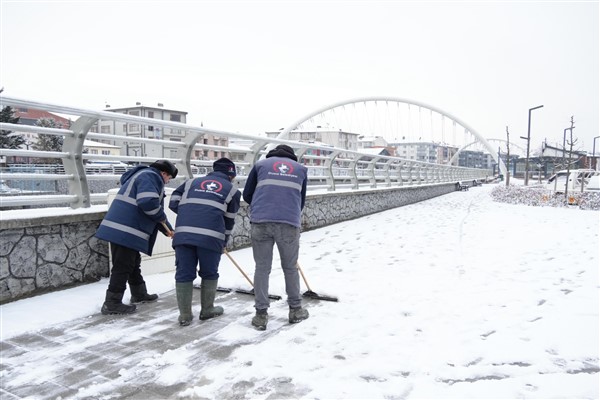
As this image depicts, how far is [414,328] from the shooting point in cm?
397

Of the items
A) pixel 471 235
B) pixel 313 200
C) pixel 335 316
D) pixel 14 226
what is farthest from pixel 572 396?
pixel 313 200

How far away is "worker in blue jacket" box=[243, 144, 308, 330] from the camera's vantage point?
405cm

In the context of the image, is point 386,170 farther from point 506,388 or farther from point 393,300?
point 506,388

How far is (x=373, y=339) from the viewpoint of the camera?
3.71m

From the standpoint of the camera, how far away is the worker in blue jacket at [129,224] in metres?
4.19

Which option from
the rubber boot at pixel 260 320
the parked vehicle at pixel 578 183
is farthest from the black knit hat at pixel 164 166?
the parked vehicle at pixel 578 183

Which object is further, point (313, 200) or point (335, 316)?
point (313, 200)

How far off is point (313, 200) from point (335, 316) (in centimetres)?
609

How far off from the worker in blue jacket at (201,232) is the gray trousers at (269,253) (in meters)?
0.33

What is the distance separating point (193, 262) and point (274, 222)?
82cm

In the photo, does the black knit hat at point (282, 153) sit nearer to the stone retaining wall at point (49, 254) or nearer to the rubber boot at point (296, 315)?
the rubber boot at point (296, 315)

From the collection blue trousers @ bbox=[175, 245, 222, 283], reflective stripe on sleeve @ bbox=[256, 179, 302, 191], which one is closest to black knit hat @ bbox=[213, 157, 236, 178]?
reflective stripe on sleeve @ bbox=[256, 179, 302, 191]

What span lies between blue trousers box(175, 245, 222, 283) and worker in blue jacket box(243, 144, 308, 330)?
0.39m

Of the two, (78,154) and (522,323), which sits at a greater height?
(78,154)
